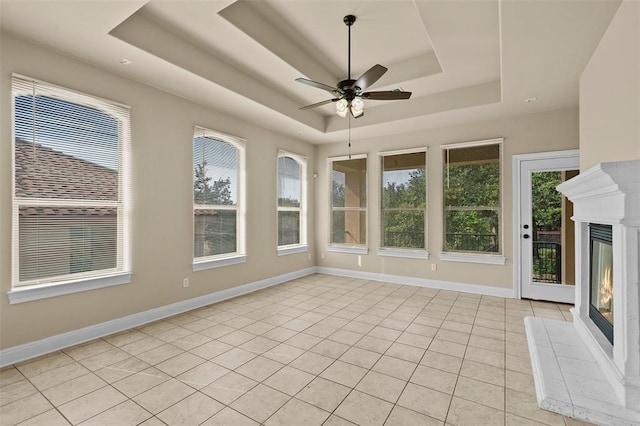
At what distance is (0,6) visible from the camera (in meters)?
2.22

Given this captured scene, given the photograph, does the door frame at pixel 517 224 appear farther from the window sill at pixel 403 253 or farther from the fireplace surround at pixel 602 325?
the fireplace surround at pixel 602 325

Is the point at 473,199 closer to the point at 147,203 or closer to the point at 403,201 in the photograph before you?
the point at 403,201

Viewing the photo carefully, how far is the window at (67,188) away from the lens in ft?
8.67

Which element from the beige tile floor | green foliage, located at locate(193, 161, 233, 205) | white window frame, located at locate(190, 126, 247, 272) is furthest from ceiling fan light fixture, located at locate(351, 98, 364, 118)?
the beige tile floor

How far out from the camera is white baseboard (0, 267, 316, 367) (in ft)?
8.47

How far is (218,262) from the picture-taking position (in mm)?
4375

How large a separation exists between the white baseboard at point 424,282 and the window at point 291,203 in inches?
35.7

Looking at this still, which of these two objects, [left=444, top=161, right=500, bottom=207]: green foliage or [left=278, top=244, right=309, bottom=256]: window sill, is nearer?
[left=444, top=161, right=500, bottom=207]: green foliage

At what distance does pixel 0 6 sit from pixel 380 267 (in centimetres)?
559

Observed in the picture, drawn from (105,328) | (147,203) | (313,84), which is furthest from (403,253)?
(105,328)

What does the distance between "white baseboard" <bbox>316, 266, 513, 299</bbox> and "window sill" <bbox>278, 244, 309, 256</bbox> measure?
63cm

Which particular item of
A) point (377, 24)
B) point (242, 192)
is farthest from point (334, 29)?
point (242, 192)

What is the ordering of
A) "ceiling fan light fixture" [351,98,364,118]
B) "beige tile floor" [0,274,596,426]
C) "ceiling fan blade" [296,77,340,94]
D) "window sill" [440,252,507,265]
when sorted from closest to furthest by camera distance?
1. "beige tile floor" [0,274,596,426]
2. "ceiling fan blade" [296,77,340,94]
3. "ceiling fan light fixture" [351,98,364,118]
4. "window sill" [440,252,507,265]

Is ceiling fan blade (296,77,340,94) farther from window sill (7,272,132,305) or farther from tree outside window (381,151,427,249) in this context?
tree outside window (381,151,427,249)
